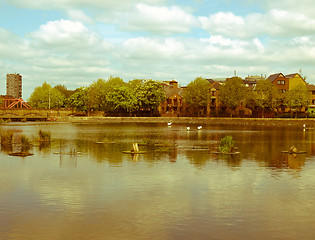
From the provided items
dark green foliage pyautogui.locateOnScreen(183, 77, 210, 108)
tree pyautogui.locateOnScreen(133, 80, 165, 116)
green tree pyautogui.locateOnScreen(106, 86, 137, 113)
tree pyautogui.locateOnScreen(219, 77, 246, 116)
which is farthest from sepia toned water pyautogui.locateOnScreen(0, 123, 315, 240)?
tree pyautogui.locateOnScreen(133, 80, 165, 116)

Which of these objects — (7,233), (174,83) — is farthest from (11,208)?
(174,83)

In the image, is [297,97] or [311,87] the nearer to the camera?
[297,97]

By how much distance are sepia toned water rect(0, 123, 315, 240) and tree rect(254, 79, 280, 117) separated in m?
104

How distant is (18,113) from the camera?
482 ft

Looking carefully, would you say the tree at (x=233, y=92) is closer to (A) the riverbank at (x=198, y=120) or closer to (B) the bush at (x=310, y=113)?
(A) the riverbank at (x=198, y=120)

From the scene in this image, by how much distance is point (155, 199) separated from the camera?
2012 cm

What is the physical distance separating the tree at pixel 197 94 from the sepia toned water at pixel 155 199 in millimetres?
114000

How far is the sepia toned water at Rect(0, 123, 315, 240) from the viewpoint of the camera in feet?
51.0

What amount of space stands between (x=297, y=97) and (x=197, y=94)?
115 feet

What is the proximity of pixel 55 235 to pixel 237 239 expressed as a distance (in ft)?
21.9

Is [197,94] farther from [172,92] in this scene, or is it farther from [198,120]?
[172,92]

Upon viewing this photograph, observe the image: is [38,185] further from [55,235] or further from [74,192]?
[55,235]

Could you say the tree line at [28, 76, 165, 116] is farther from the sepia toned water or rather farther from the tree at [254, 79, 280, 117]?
the sepia toned water

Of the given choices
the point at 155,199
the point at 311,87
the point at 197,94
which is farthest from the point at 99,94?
the point at 155,199
